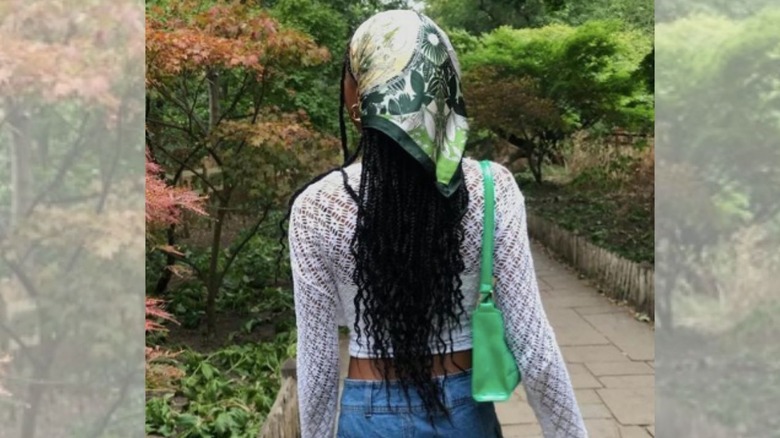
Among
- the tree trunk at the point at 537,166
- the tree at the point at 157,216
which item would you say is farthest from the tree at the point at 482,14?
the tree at the point at 157,216

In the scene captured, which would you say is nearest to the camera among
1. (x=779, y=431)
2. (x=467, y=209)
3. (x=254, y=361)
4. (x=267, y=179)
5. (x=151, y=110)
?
(x=467, y=209)

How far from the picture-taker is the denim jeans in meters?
1.49

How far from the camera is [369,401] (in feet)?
4.95

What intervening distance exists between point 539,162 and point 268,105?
9.24m

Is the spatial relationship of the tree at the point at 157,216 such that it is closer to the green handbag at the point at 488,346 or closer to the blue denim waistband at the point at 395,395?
the blue denim waistband at the point at 395,395

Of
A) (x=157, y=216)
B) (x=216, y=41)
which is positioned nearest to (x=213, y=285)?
(x=216, y=41)

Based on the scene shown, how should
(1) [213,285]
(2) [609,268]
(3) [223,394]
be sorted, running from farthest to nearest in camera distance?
(2) [609,268] < (1) [213,285] < (3) [223,394]

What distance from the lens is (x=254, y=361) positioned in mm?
5133

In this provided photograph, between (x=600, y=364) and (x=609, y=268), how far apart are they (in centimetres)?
208

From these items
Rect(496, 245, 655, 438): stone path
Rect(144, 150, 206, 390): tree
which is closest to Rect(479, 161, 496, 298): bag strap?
Rect(144, 150, 206, 390): tree

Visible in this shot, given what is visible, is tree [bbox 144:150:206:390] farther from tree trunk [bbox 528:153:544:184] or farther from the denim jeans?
tree trunk [bbox 528:153:544:184]

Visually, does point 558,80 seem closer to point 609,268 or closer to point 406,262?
point 609,268

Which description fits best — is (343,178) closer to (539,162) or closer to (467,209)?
(467,209)

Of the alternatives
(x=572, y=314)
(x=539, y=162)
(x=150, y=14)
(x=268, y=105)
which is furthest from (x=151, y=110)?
(x=539, y=162)
